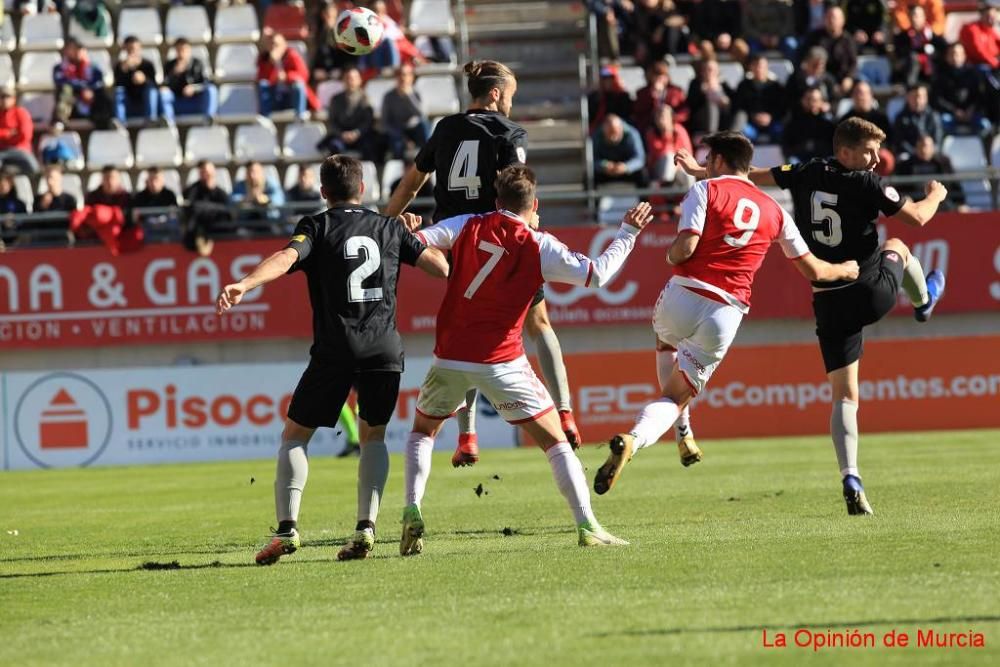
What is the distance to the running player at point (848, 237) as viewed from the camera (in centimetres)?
963

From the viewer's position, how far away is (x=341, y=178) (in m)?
8.34

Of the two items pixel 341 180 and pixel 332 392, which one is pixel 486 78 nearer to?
pixel 341 180

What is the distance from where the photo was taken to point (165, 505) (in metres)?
13.3

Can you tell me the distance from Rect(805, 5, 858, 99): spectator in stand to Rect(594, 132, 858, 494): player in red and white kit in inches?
570

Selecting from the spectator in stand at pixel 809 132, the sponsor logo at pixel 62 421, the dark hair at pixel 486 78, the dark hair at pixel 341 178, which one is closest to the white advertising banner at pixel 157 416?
the sponsor logo at pixel 62 421

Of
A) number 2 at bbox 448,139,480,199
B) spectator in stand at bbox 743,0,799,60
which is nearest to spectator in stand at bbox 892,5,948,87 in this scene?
spectator in stand at bbox 743,0,799,60

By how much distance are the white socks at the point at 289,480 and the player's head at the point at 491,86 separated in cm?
274

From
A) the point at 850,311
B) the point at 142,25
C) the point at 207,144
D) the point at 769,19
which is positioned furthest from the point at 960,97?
the point at 850,311

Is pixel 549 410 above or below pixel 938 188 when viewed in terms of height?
below

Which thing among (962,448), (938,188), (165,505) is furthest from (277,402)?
(938,188)

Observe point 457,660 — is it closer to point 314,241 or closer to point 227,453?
point 314,241

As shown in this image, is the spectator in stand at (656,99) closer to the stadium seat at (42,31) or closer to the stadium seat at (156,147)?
the stadium seat at (156,147)

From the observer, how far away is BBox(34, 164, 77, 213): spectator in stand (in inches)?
875

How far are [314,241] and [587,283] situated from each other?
146 cm
